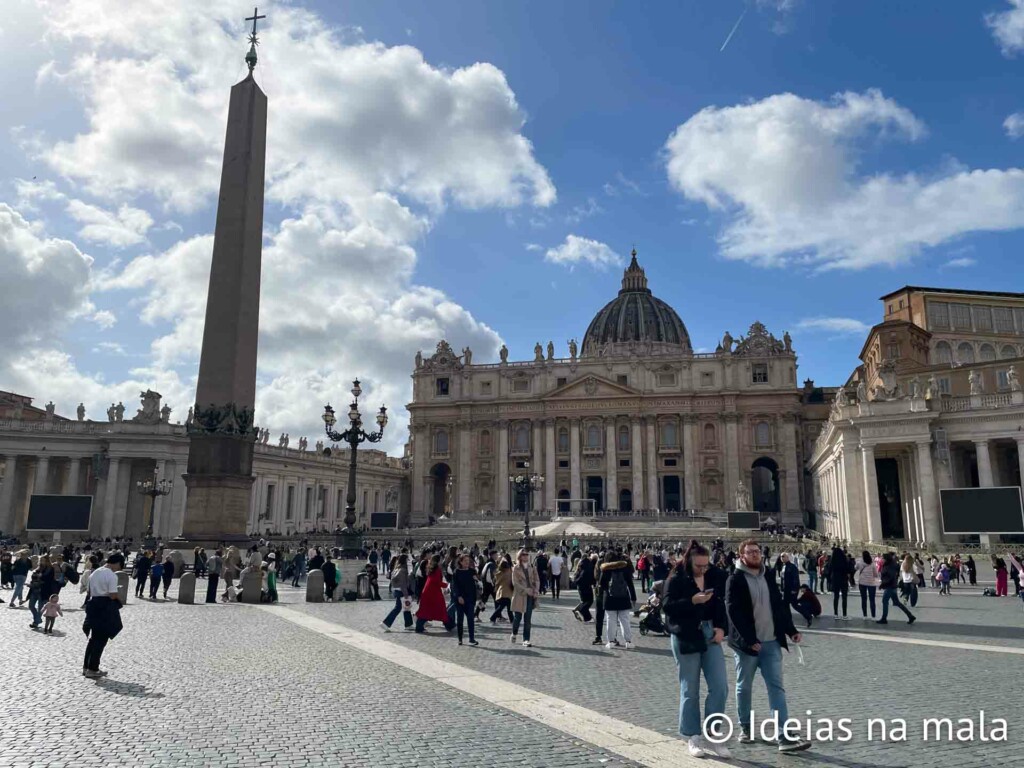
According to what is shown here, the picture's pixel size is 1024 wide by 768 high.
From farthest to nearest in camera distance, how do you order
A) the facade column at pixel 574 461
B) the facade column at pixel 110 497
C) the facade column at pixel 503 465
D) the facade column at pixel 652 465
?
the facade column at pixel 503 465 → the facade column at pixel 574 461 → the facade column at pixel 652 465 → the facade column at pixel 110 497

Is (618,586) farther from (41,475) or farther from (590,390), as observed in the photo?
(590,390)

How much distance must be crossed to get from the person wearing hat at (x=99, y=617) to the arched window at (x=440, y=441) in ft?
215

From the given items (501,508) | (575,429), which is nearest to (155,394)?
(501,508)

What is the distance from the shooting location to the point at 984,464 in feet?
101

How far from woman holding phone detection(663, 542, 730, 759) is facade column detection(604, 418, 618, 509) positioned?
6175 centimetres

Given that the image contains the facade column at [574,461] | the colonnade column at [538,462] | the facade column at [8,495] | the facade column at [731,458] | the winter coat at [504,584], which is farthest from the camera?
A: the facade column at [574,461]

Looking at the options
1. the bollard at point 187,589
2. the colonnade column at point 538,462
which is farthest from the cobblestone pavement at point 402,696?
the colonnade column at point 538,462

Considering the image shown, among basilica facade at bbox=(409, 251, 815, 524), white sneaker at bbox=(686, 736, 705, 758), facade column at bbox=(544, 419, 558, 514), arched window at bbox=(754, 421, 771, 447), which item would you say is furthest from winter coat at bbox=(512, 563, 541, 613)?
arched window at bbox=(754, 421, 771, 447)

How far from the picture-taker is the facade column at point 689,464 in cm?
6588

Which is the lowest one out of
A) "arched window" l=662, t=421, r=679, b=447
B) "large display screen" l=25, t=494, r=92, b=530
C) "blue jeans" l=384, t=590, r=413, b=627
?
"blue jeans" l=384, t=590, r=413, b=627

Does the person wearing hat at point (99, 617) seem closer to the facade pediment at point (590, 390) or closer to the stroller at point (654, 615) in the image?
the stroller at point (654, 615)

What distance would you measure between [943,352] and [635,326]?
4631cm

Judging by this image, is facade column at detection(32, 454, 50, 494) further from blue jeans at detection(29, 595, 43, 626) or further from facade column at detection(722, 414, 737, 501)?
facade column at detection(722, 414, 737, 501)

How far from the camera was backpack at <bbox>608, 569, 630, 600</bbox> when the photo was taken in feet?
33.9
